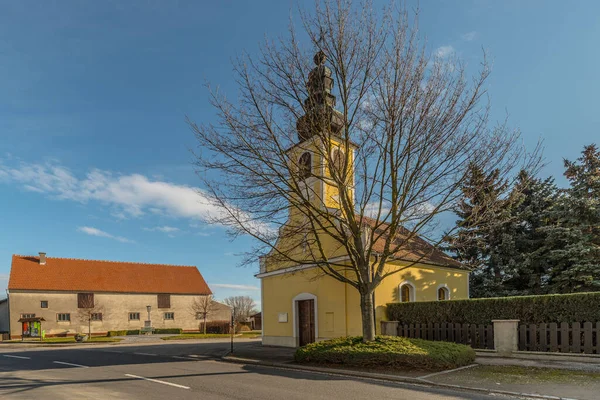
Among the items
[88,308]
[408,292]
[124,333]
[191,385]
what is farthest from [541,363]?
[88,308]

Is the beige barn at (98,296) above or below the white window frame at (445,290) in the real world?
below

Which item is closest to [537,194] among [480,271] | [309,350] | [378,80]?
[480,271]

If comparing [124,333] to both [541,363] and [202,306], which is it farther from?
[541,363]

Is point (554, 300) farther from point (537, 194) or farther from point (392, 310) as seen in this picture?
point (537, 194)

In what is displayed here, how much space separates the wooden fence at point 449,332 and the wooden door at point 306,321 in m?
3.32

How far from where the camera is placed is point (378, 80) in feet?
44.0

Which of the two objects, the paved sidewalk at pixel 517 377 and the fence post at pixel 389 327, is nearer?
the paved sidewalk at pixel 517 377

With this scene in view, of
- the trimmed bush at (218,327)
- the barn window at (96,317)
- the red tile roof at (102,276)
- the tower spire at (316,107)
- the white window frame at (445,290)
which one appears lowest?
the trimmed bush at (218,327)

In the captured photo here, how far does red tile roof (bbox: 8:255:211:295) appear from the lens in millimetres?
43938

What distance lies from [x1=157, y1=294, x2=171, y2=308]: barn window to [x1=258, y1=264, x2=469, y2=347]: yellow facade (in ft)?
101

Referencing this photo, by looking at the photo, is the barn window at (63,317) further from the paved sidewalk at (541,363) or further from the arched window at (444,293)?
the paved sidewalk at (541,363)

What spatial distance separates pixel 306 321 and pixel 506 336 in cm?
895

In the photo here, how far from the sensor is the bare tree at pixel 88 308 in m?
43.9

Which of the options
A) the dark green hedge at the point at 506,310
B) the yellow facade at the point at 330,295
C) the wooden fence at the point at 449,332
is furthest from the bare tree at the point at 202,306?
the dark green hedge at the point at 506,310
